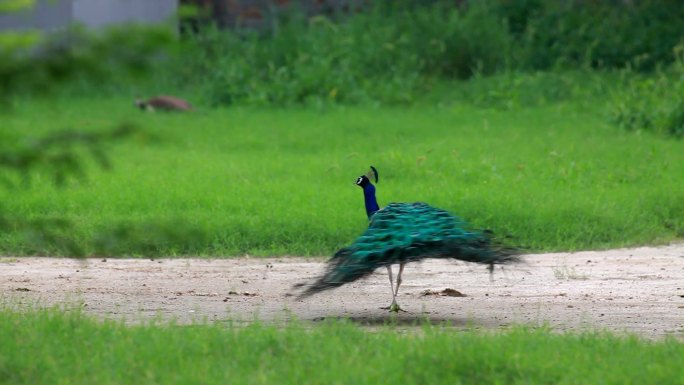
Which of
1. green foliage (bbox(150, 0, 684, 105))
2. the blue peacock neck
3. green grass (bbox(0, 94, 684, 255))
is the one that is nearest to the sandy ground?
green grass (bbox(0, 94, 684, 255))

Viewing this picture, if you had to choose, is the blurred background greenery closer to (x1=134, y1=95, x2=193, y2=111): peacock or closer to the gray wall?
(x1=134, y1=95, x2=193, y2=111): peacock

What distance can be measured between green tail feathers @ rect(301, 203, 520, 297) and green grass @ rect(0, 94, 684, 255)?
195 centimetres

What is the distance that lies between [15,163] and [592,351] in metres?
3.23

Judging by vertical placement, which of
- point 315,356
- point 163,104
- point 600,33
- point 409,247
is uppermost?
point 409,247

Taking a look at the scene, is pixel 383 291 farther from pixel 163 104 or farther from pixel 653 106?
pixel 163 104

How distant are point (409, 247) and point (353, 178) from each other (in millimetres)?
5361

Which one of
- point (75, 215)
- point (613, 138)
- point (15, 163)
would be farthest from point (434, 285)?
point (613, 138)

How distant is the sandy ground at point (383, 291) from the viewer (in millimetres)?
7613

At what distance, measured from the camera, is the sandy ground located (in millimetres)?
7613

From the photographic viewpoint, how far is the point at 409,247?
277 inches

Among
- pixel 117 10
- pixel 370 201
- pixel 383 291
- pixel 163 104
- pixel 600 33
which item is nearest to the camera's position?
pixel 370 201

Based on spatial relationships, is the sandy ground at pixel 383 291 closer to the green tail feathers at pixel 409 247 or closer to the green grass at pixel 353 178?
the green grass at pixel 353 178

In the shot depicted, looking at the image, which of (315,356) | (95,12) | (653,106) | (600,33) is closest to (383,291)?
(315,356)

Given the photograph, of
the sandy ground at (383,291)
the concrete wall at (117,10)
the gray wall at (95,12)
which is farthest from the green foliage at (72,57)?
the concrete wall at (117,10)
